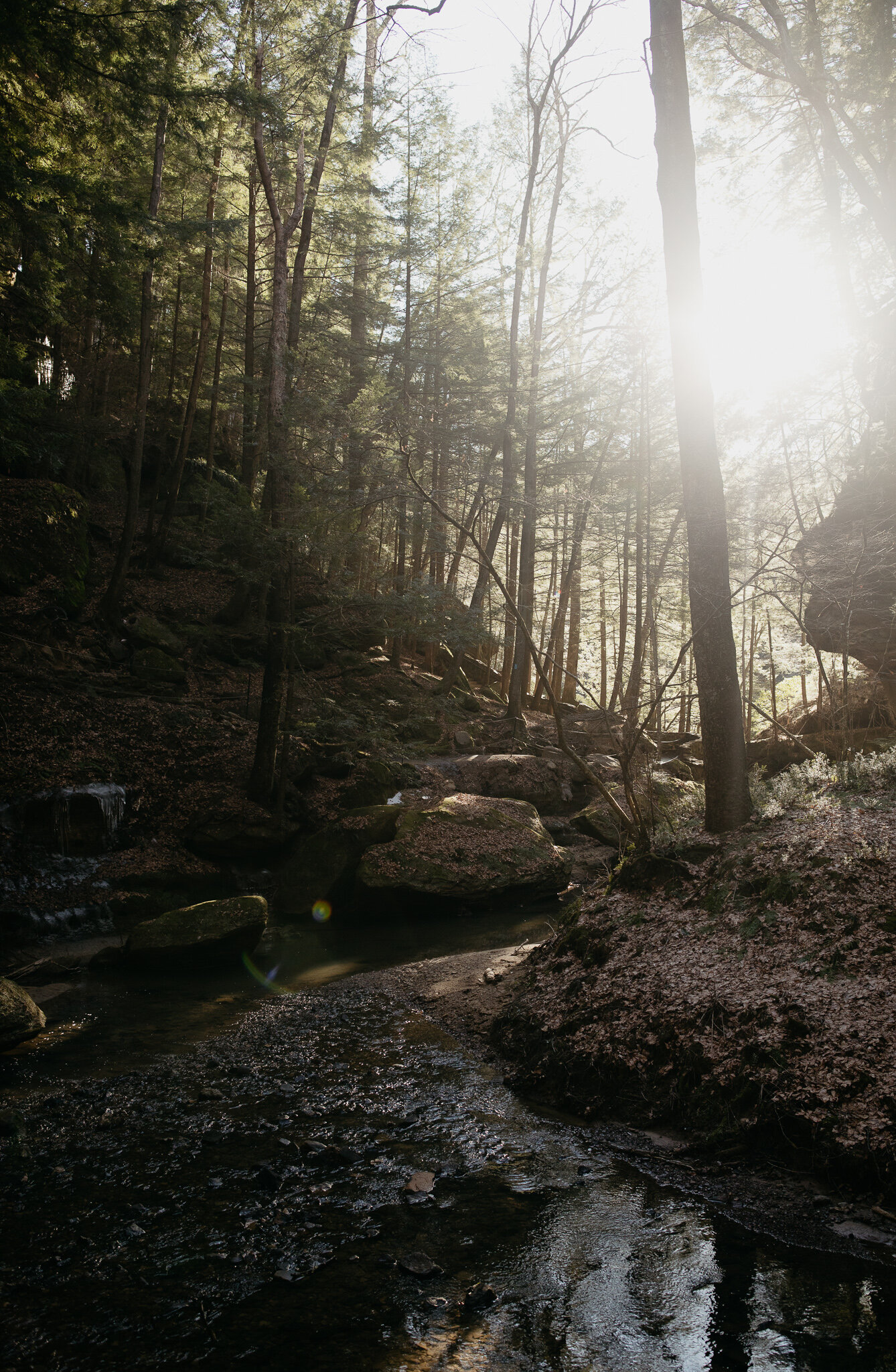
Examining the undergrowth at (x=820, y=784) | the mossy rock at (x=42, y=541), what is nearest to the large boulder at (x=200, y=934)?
the undergrowth at (x=820, y=784)

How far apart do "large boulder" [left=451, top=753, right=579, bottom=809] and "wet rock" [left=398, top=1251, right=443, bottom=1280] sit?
1277cm

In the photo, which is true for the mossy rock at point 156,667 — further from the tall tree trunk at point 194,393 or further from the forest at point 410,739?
the tall tree trunk at point 194,393

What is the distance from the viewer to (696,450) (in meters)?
7.22

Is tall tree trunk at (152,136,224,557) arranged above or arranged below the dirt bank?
above

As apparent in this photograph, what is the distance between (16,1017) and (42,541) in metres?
12.1

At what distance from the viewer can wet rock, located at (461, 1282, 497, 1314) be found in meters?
2.97

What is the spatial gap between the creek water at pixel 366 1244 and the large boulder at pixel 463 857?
216 inches

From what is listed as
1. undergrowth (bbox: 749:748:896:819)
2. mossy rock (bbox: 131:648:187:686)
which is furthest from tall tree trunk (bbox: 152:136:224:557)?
undergrowth (bbox: 749:748:896:819)

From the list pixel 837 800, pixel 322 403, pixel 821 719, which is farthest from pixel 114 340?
pixel 837 800

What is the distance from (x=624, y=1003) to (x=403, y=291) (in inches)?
864

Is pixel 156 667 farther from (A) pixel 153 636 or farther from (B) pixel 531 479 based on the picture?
(B) pixel 531 479

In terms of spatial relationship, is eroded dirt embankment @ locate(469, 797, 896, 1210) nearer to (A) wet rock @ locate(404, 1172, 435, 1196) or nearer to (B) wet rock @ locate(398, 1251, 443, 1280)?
Answer: (A) wet rock @ locate(404, 1172, 435, 1196)

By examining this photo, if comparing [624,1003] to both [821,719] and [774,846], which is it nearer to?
[774,846]

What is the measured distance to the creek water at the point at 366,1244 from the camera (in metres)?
2.76
